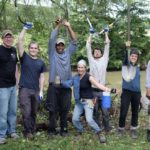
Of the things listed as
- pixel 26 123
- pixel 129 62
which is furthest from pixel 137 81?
pixel 26 123

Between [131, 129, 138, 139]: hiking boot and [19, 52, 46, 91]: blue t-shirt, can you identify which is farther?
[131, 129, 138, 139]: hiking boot

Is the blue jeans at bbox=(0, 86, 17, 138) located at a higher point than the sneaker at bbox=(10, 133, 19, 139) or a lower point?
higher

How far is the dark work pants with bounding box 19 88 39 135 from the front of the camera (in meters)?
6.63

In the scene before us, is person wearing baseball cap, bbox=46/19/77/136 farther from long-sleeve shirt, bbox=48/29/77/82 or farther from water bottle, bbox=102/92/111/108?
water bottle, bbox=102/92/111/108

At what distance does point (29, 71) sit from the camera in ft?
21.8

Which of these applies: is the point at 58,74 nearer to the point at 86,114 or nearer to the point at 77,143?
the point at 86,114

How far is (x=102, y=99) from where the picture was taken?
23.4 feet

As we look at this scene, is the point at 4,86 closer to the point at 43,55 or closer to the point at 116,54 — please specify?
the point at 43,55

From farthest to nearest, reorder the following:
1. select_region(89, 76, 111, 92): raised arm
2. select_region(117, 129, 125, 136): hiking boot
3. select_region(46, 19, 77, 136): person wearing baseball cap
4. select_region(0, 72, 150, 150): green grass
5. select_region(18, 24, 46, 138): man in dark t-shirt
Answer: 1. select_region(117, 129, 125, 136): hiking boot
2. select_region(46, 19, 77, 136): person wearing baseball cap
3. select_region(89, 76, 111, 92): raised arm
4. select_region(18, 24, 46, 138): man in dark t-shirt
5. select_region(0, 72, 150, 150): green grass

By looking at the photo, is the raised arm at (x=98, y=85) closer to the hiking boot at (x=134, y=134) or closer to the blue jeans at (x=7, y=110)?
the hiking boot at (x=134, y=134)

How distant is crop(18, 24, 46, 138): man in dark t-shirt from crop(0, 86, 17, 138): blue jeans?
0.50 feet

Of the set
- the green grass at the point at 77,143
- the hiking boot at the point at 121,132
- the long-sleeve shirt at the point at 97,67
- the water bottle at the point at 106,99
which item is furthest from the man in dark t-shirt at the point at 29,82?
the hiking boot at the point at 121,132

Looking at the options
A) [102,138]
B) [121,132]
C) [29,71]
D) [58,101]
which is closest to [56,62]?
[29,71]

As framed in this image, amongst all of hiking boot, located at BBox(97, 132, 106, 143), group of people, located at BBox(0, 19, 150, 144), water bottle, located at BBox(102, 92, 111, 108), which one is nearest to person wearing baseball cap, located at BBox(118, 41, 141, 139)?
group of people, located at BBox(0, 19, 150, 144)
